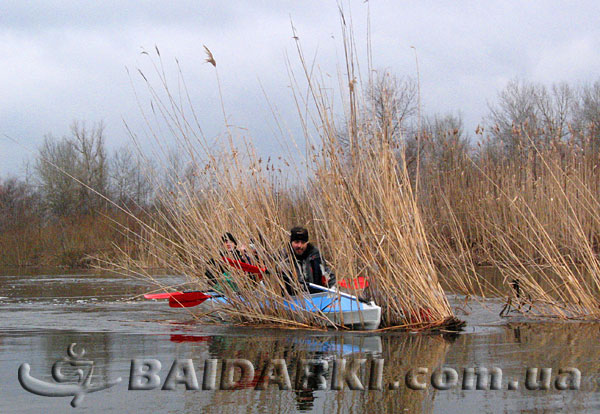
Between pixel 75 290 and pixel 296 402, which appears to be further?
pixel 75 290

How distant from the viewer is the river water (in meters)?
4.46

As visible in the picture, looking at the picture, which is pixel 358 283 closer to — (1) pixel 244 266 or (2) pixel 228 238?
(1) pixel 244 266

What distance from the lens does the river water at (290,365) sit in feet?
14.6

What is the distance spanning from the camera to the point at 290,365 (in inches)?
228

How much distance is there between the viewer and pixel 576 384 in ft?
15.8

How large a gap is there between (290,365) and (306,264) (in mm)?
2994

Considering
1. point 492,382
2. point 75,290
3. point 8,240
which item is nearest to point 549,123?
point 75,290

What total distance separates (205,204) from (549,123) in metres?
8.65

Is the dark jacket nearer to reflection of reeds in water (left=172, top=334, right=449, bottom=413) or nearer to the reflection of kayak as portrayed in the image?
the reflection of kayak

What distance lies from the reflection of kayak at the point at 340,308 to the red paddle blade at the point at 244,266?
1.37ft

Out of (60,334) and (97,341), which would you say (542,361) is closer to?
(97,341)

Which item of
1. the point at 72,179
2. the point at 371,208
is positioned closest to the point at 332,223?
the point at 371,208

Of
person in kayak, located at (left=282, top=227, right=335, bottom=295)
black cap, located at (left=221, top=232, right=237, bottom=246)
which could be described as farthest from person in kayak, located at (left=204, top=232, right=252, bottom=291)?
person in kayak, located at (left=282, top=227, right=335, bottom=295)

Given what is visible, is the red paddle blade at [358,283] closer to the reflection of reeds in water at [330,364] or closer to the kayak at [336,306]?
the kayak at [336,306]
